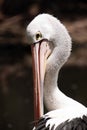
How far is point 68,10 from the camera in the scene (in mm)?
17141

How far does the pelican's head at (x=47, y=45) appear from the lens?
6.18m

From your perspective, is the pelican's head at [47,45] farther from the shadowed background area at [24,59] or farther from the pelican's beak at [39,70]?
the shadowed background area at [24,59]

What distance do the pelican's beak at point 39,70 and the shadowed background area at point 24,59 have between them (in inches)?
61.7

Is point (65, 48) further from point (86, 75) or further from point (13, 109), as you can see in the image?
point (86, 75)

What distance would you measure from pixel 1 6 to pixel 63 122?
12.3 meters

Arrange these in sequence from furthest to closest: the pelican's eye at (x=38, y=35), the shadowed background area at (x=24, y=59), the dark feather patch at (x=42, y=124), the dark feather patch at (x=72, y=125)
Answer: the shadowed background area at (x=24, y=59), the pelican's eye at (x=38, y=35), the dark feather patch at (x=42, y=124), the dark feather patch at (x=72, y=125)

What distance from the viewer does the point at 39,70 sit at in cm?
622

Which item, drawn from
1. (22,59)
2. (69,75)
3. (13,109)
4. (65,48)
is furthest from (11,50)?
(65,48)

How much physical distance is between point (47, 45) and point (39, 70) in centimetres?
27

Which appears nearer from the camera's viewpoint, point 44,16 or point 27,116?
point 44,16

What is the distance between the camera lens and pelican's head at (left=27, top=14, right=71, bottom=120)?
20.3ft

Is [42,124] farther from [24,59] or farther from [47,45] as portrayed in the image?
[24,59]

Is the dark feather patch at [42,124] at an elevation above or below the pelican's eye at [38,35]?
below

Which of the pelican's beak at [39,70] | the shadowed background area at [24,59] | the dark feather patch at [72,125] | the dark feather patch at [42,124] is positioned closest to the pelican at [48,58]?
the pelican's beak at [39,70]
